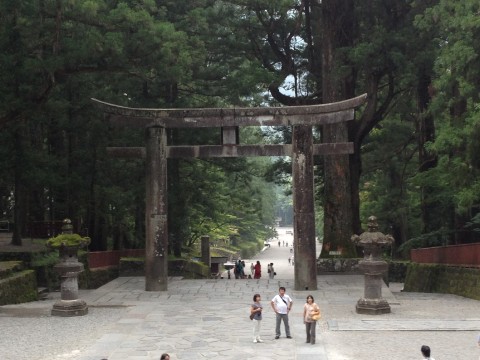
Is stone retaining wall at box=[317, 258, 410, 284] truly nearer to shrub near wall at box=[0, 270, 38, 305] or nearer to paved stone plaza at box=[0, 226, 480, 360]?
paved stone plaza at box=[0, 226, 480, 360]

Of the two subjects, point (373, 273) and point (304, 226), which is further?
point (304, 226)

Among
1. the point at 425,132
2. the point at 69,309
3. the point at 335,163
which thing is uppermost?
Answer: the point at 425,132

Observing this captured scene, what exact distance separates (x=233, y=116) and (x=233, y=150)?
1093 millimetres

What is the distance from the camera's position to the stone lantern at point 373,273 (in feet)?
47.2

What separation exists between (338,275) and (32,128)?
17423 mm

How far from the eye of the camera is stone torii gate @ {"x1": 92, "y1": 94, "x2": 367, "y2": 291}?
1773cm

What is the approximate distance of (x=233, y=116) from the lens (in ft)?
60.0

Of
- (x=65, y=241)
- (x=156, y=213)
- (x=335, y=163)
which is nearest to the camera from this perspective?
(x=65, y=241)

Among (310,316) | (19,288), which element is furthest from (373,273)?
(19,288)

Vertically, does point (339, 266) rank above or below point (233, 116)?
below

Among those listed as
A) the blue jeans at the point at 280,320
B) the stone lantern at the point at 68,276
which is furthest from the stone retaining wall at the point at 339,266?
the stone lantern at the point at 68,276

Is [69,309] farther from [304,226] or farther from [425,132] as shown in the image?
[425,132]

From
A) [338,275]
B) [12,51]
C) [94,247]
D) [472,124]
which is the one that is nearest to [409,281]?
[338,275]

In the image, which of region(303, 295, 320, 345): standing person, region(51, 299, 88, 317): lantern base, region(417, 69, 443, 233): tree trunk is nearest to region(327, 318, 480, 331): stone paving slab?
region(303, 295, 320, 345): standing person
